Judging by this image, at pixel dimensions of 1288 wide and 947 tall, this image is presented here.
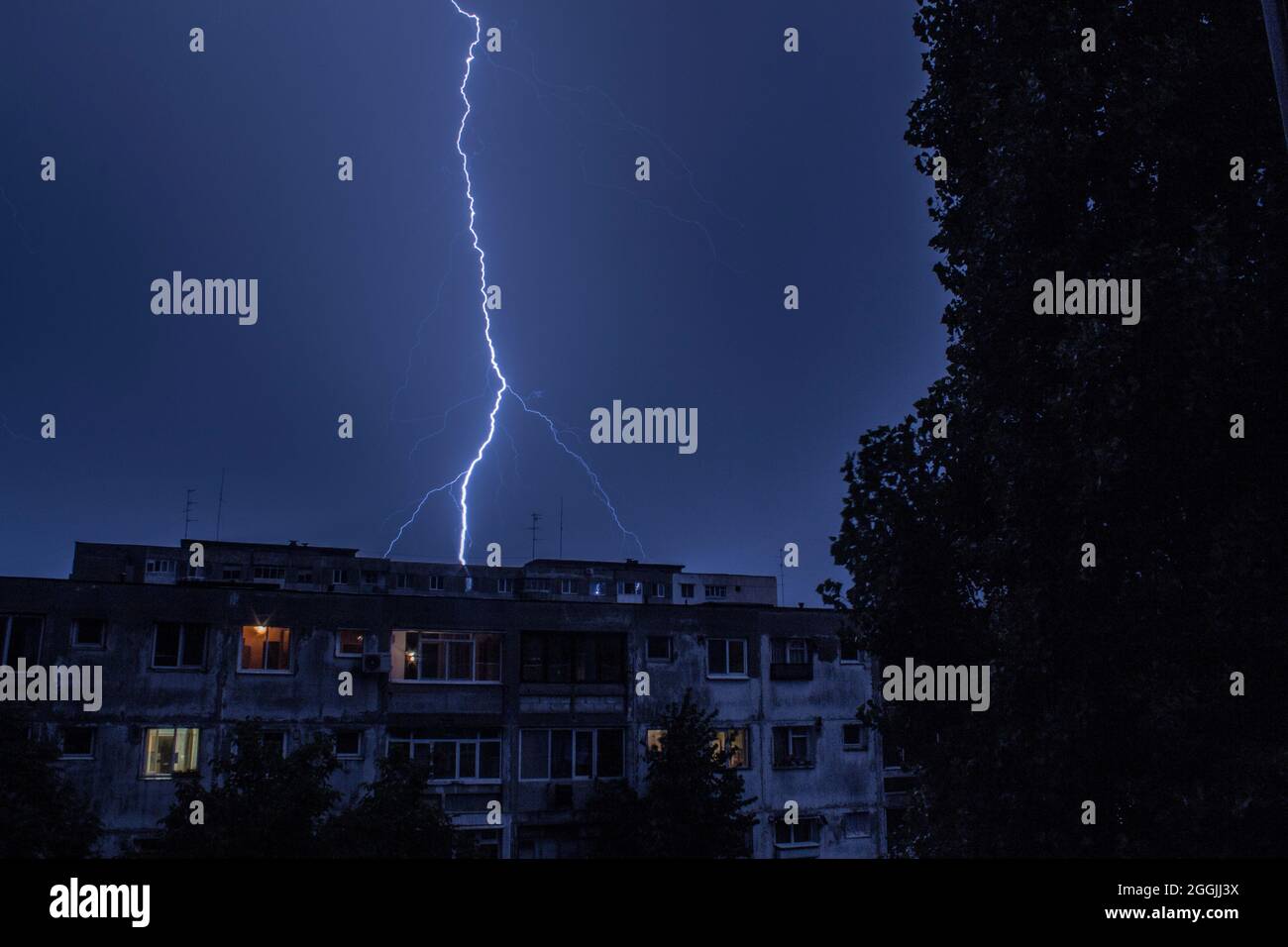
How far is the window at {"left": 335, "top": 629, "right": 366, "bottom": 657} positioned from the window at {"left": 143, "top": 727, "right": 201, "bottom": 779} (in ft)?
15.0

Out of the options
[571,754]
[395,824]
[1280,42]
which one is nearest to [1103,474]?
[1280,42]

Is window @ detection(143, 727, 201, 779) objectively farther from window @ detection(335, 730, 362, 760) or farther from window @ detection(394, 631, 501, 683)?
window @ detection(394, 631, 501, 683)

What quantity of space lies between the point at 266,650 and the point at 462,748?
6812 millimetres

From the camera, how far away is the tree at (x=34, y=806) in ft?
55.1

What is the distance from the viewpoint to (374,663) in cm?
3077

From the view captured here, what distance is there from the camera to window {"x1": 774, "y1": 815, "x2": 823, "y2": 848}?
35.4 meters

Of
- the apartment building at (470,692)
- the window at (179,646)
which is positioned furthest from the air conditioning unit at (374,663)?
the window at (179,646)

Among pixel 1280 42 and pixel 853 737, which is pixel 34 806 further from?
pixel 853 737

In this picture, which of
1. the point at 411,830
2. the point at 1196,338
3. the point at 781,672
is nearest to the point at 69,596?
the point at 411,830

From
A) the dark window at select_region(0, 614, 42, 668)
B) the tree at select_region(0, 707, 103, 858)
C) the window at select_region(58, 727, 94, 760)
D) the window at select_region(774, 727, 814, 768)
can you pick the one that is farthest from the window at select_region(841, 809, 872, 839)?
the dark window at select_region(0, 614, 42, 668)

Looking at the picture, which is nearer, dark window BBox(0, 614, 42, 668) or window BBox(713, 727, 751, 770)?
dark window BBox(0, 614, 42, 668)
